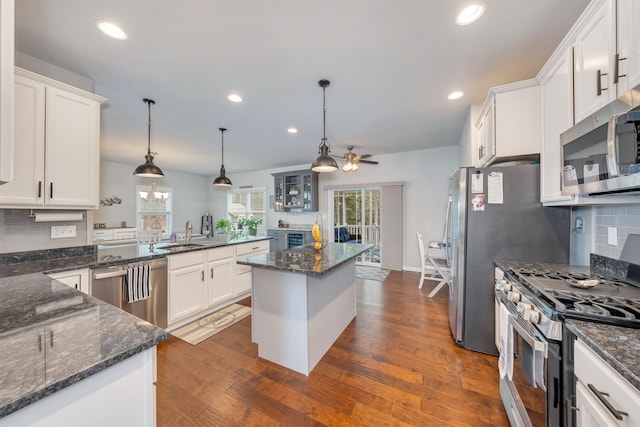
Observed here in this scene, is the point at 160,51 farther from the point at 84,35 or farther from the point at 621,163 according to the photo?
the point at 621,163

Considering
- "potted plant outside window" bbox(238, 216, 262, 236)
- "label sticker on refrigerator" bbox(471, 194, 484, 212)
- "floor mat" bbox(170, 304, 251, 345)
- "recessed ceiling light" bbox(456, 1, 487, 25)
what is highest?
"recessed ceiling light" bbox(456, 1, 487, 25)

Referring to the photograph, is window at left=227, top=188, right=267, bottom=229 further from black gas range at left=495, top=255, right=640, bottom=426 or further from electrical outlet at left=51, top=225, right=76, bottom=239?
black gas range at left=495, top=255, right=640, bottom=426

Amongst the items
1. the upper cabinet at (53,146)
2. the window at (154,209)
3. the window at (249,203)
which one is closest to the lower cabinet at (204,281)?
the upper cabinet at (53,146)

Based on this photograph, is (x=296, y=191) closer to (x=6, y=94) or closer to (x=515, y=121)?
(x=515, y=121)

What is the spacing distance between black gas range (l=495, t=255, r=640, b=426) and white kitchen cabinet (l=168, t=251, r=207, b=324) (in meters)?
2.88

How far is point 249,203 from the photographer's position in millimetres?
7332

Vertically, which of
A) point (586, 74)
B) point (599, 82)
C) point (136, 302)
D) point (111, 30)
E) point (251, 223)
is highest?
point (111, 30)

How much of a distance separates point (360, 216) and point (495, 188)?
3729 millimetres

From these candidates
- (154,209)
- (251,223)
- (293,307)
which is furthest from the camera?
(154,209)

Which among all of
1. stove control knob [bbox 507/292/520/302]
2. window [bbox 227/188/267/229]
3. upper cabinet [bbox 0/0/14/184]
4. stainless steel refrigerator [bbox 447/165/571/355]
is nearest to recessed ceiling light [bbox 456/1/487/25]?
stainless steel refrigerator [bbox 447/165/571/355]

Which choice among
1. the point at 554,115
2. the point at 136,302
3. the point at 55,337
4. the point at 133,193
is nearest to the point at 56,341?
the point at 55,337

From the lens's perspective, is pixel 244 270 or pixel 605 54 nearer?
pixel 605 54

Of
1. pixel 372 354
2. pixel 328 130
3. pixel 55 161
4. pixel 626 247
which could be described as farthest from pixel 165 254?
pixel 626 247

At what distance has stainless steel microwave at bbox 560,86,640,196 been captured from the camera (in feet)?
3.17
